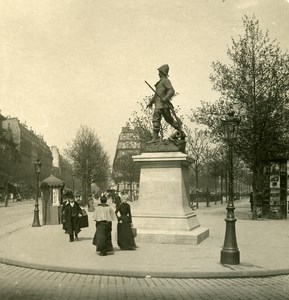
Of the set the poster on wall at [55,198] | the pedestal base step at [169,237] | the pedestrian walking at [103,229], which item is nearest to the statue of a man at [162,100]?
the pedestal base step at [169,237]

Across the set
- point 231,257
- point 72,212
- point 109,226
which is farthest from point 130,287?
point 72,212

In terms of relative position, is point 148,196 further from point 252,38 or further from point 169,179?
point 252,38

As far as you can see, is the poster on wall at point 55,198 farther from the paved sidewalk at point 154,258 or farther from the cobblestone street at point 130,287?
the cobblestone street at point 130,287

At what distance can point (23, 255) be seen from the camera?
12469 mm

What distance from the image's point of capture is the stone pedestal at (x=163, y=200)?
14.9 m

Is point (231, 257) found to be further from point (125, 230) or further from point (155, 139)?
point (155, 139)

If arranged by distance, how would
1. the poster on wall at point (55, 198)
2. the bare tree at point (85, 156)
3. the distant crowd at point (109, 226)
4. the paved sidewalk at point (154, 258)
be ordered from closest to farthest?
the paved sidewalk at point (154, 258), the distant crowd at point (109, 226), the poster on wall at point (55, 198), the bare tree at point (85, 156)

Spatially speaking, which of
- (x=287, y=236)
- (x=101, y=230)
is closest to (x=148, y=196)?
(x=101, y=230)

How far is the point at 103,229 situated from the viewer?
42.0ft

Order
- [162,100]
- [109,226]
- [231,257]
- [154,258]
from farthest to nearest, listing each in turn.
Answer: [162,100] < [109,226] < [154,258] < [231,257]

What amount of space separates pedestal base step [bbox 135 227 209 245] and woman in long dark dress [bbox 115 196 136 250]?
127 centimetres

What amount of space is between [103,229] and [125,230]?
991mm

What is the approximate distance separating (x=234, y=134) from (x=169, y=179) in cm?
408

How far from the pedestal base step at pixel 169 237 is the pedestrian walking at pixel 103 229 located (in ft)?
7.09
